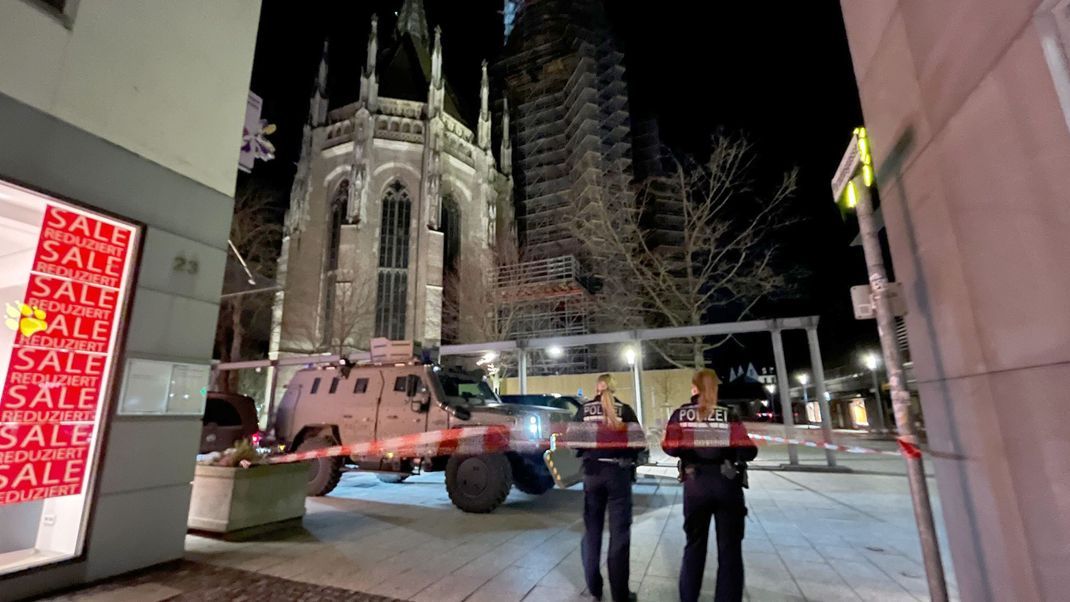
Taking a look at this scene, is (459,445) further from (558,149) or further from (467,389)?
(558,149)

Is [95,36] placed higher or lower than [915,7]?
higher

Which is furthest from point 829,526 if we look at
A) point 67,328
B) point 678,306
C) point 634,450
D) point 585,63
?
point 585,63

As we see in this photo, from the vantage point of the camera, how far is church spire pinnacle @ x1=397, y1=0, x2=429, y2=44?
168ft

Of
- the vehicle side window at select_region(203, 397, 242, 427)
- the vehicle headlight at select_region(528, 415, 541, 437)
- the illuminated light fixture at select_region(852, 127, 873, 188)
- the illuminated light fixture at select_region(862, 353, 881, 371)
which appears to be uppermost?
the illuminated light fixture at select_region(862, 353, 881, 371)

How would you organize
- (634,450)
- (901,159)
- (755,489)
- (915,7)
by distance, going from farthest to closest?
(755,489)
(634,450)
(901,159)
(915,7)

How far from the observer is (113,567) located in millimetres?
4301

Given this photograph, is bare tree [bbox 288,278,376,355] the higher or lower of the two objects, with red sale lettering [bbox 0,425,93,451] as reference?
higher

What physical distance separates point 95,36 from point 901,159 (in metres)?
6.89

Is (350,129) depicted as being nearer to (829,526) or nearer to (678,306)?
(678,306)

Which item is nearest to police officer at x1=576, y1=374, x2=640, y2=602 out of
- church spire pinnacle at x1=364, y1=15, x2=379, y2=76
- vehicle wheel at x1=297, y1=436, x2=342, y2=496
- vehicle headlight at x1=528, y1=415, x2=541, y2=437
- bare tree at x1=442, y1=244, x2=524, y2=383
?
vehicle headlight at x1=528, y1=415, x2=541, y2=437

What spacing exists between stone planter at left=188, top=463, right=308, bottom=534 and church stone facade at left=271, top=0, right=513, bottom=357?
25411mm

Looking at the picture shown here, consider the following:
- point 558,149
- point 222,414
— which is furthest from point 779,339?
point 558,149

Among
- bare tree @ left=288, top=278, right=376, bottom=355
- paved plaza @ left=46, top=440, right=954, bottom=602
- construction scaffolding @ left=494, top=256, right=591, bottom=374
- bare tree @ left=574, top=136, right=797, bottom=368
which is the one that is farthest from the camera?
bare tree @ left=288, top=278, right=376, bottom=355

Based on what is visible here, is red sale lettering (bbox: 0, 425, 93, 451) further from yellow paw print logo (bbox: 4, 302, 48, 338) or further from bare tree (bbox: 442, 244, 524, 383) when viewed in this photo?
bare tree (bbox: 442, 244, 524, 383)
